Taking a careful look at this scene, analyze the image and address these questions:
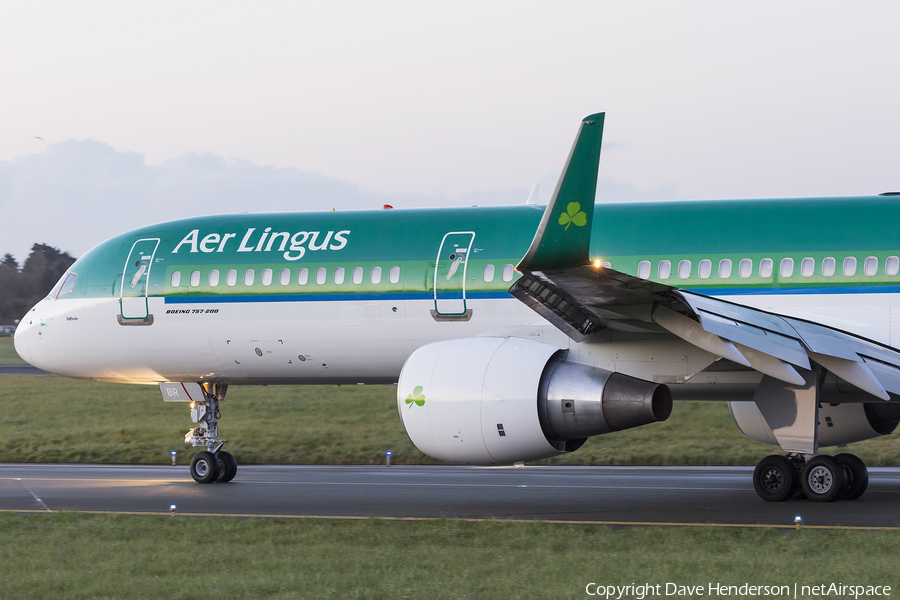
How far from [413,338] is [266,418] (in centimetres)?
1412

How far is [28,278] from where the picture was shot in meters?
107

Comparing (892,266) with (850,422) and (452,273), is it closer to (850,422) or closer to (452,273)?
(850,422)

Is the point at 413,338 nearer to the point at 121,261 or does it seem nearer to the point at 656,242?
the point at 656,242

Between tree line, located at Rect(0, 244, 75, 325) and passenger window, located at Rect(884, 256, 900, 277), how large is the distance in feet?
295

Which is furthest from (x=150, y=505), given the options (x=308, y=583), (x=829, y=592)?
(x=829, y=592)

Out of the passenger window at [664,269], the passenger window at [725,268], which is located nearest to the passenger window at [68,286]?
the passenger window at [664,269]

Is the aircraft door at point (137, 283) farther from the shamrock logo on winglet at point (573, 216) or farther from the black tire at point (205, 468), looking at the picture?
the shamrock logo on winglet at point (573, 216)

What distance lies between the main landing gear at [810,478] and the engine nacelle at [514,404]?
2.45 m

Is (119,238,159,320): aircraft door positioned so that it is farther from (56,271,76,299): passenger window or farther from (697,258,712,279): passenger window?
(697,258,712,279): passenger window

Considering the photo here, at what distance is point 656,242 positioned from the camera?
46.4ft

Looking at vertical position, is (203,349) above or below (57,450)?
above

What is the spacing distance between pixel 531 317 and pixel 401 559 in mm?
5490

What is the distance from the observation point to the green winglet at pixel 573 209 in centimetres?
973

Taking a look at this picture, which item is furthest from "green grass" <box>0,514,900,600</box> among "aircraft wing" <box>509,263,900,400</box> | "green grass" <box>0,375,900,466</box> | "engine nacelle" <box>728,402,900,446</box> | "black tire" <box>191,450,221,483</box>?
"green grass" <box>0,375,900,466</box>
